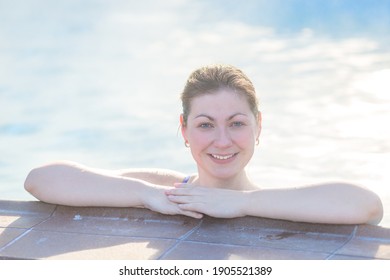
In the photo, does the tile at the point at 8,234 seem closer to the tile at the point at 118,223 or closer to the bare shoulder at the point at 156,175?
the tile at the point at 118,223

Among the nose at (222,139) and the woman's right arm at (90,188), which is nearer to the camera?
the nose at (222,139)

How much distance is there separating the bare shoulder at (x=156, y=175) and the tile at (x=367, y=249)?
4.74 ft

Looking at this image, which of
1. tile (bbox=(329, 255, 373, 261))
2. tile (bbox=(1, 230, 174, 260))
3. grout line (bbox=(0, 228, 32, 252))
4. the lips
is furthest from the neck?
grout line (bbox=(0, 228, 32, 252))

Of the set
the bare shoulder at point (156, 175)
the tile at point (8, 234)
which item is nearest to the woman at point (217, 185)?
the bare shoulder at point (156, 175)

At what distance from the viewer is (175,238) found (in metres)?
3.69

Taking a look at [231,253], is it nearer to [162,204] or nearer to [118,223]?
[162,204]

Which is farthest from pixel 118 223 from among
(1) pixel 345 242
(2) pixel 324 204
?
(1) pixel 345 242

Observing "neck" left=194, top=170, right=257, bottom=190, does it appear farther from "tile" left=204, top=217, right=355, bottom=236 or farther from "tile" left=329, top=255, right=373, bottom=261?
"tile" left=329, top=255, right=373, bottom=261

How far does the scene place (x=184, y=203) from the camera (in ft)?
12.7

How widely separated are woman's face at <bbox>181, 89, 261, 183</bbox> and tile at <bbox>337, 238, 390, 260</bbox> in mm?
811

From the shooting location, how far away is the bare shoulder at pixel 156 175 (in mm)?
4586

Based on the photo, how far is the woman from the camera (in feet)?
12.0
